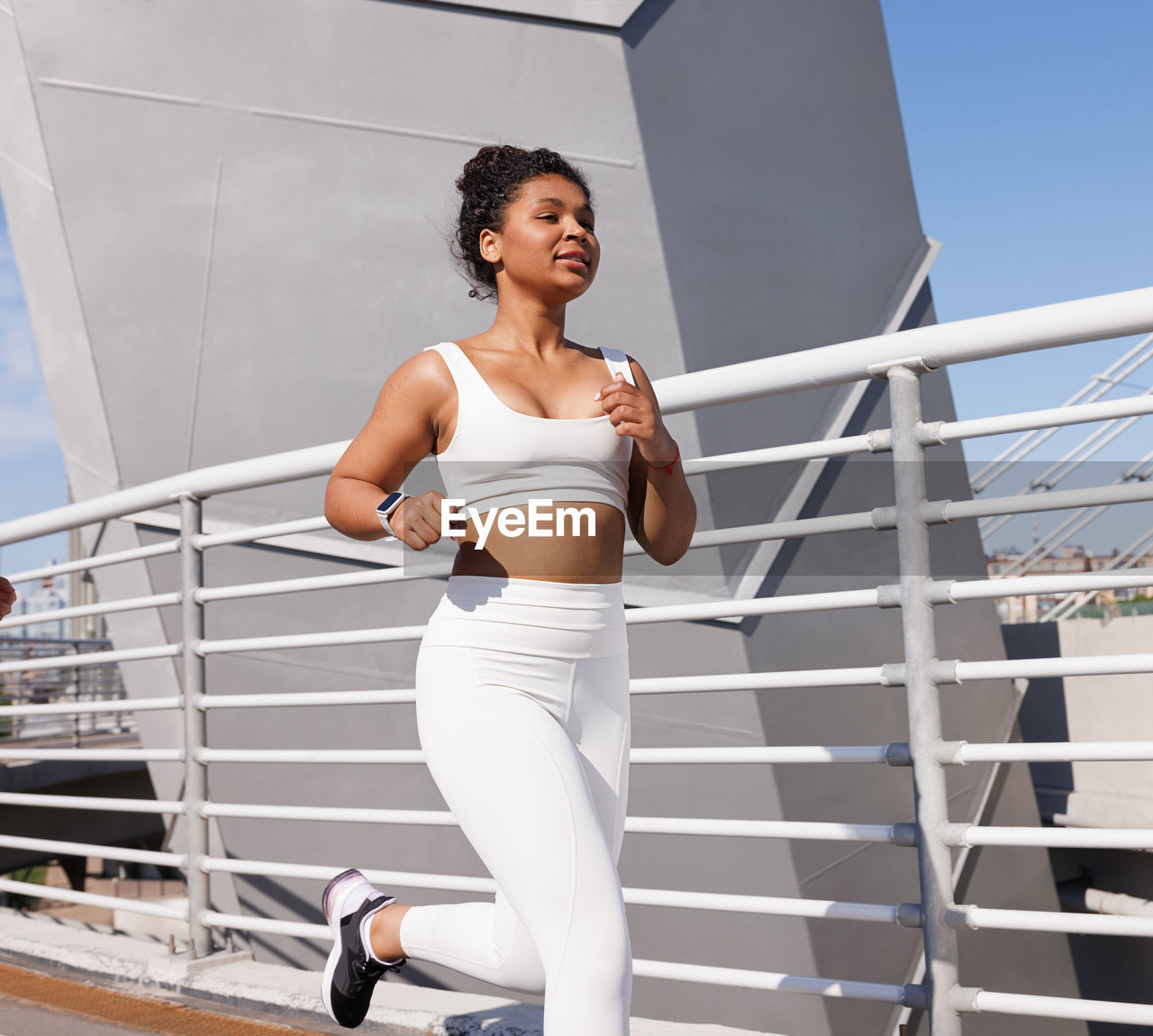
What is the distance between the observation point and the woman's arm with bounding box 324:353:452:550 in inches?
64.1

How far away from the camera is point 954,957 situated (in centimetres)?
185

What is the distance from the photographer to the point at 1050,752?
1751 millimetres

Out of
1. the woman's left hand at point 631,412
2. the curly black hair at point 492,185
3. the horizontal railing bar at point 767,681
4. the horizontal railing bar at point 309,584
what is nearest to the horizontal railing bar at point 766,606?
the horizontal railing bar at point 767,681

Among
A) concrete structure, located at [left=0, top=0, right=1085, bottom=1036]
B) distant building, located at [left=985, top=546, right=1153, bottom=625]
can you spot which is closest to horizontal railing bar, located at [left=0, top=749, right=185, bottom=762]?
concrete structure, located at [left=0, top=0, right=1085, bottom=1036]

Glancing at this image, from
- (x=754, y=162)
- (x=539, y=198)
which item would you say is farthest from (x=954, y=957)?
(x=754, y=162)

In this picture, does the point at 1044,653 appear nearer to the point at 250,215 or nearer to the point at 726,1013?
the point at 726,1013

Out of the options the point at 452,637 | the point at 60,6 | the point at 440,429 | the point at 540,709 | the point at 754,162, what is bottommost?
the point at 540,709

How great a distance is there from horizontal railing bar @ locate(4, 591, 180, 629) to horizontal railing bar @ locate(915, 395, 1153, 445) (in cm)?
213

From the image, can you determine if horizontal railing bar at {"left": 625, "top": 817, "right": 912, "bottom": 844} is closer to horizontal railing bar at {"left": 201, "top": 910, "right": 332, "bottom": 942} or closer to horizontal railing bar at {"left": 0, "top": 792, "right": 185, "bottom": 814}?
horizontal railing bar at {"left": 201, "top": 910, "right": 332, "bottom": 942}

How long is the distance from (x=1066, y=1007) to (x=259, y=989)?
72.0 inches

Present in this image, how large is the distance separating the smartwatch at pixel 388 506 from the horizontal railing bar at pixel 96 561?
1.73m

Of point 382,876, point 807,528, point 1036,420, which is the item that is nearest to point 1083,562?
point 807,528

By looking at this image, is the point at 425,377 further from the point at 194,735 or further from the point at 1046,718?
the point at 1046,718

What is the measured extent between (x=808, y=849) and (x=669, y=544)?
299 cm
